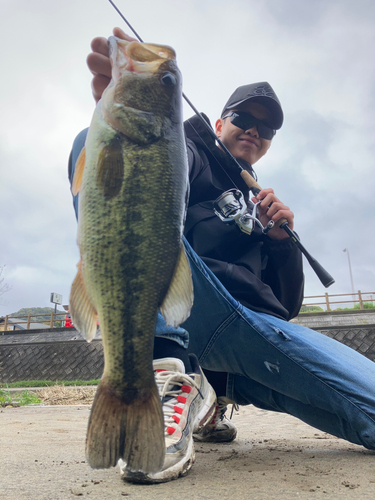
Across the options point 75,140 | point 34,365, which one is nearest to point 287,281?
point 75,140

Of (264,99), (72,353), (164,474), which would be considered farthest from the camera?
(72,353)

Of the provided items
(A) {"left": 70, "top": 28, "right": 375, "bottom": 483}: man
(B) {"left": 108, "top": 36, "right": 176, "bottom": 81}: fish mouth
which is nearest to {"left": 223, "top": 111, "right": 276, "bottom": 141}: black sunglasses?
(A) {"left": 70, "top": 28, "right": 375, "bottom": 483}: man

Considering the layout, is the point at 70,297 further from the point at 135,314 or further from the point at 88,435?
the point at 88,435

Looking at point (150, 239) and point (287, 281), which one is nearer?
point (150, 239)

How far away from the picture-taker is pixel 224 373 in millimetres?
2715

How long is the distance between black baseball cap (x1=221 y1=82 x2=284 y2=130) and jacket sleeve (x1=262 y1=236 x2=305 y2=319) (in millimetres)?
1115

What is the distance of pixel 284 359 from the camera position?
2.26 metres

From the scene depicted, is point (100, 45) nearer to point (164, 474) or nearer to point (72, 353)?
point (164, 474)

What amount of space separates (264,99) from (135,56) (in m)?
1.96

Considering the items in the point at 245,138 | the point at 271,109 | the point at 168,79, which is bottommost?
the point at 168,79

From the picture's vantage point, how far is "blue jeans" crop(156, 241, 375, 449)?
223 centimetres

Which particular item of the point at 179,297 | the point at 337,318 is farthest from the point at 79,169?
the point at 337,318

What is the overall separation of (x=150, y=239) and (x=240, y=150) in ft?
7.37

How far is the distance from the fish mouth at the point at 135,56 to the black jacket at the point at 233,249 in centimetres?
112
